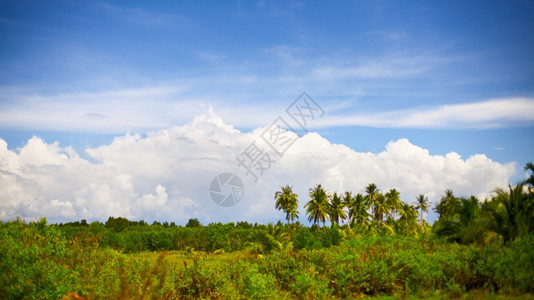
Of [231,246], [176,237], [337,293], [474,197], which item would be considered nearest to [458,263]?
[337,293]

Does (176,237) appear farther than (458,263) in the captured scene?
Yes

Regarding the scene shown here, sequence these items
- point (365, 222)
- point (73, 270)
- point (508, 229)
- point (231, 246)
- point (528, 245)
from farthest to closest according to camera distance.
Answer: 1. point (231, 246)
2. point (365, 222)
3. point (508, 229)
4. point (528, 245)
5. point (73, 270)

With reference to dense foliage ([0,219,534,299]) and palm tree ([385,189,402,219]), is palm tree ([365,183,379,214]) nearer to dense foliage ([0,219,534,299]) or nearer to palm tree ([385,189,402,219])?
palm tree ([385,189,402,219])

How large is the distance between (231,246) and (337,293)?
56578 mm

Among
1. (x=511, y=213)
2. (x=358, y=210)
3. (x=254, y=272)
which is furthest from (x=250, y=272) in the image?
(x=358, y=210)

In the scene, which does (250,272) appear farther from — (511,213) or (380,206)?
(380,206)

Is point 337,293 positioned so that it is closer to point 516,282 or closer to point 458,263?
point 458,263

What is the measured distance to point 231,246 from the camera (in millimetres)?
69062

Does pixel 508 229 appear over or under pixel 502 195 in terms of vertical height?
under

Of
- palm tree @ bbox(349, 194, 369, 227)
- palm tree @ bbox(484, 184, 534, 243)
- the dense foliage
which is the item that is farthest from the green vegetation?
palm tree @ bbox(349, 194, 369, 227)

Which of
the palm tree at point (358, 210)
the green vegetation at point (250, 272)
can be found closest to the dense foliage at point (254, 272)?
the green vegetation at point (250, 272)

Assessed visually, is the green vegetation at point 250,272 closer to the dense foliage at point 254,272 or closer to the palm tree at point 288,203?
the dense foliage at point 254,272

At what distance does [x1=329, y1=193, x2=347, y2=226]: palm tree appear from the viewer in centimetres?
6856

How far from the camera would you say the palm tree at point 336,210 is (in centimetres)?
6856
